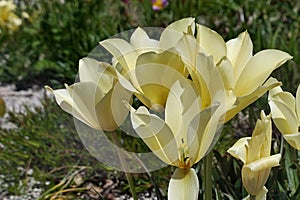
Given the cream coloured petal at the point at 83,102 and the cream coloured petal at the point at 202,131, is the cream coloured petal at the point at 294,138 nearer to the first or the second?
the cream coloured petal at the point at 202,131

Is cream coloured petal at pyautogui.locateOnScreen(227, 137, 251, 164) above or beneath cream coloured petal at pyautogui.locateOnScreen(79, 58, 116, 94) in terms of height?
beneath

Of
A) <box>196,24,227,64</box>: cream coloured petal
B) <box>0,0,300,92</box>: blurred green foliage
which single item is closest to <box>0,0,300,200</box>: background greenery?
<box>0,0,300,92</box>: blurred green foliage

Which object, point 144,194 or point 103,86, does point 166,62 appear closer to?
point 103,86

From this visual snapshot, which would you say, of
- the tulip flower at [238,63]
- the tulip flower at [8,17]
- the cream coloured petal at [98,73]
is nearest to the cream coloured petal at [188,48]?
the tulip flower at [238,63]

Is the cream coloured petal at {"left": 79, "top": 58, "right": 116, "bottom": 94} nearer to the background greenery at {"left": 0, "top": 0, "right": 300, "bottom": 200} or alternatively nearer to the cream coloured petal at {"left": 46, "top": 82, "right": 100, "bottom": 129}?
the cream coloured petal at {"left": 46, "top": 82, "right": 100, "bottom": 129}

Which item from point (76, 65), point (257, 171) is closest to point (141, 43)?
point (257, 171)

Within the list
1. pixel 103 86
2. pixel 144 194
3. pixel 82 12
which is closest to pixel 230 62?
pixel 103 86
